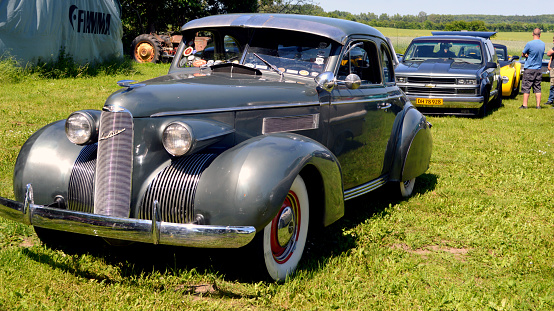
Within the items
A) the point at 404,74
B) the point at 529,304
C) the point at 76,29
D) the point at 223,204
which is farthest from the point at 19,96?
the point at 529,304

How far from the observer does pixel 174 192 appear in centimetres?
313

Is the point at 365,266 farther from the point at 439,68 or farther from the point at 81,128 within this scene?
the point at 439,68

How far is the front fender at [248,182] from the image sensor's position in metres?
2.99

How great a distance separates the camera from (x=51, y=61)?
13.0 metres

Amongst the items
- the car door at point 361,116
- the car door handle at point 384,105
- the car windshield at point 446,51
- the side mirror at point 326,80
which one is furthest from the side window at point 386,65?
the car windshield at point 446,51

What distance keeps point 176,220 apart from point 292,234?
86cm

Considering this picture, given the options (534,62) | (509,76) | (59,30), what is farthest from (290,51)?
(509,76)

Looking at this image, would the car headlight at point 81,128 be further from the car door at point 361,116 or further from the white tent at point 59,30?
the white tent at point 59,30

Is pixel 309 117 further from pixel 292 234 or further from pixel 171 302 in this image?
pixel 171 302

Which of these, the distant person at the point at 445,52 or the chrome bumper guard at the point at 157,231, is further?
the distant person at the point at 445,52

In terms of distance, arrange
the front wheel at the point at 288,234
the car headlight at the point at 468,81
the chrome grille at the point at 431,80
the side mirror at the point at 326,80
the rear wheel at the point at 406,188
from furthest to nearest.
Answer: the chrome grille at the point at 431,80, the car headlight at the point at 468,81, the rear wheel at the point at 406,188, the side mirror at the point at 326,80, the front wheel at the point at 288,234

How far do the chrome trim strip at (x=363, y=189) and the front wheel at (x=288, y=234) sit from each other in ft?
2.88

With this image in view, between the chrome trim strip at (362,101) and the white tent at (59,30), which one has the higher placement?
the white tent at (59,30)

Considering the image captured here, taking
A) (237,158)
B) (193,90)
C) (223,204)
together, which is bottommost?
(223,204)
